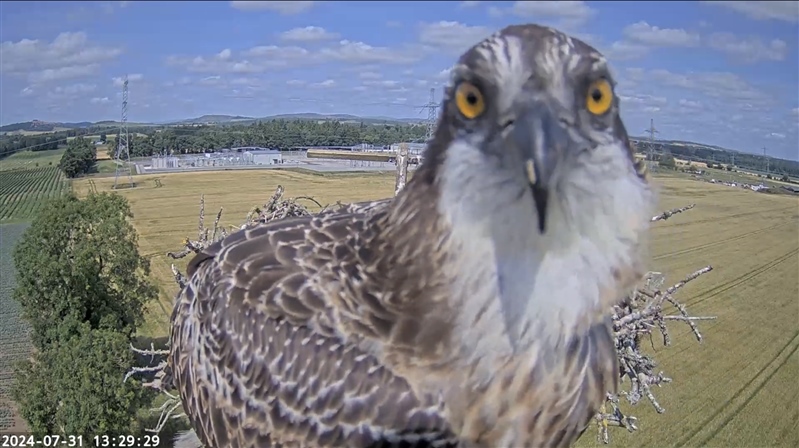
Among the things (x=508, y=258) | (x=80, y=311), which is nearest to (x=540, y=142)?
(x=508, y=258)

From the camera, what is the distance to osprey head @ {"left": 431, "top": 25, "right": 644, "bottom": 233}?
6.66ft

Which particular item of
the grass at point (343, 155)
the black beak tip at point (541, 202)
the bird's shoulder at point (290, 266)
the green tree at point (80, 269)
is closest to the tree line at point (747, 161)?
the grass at point (343, 155)

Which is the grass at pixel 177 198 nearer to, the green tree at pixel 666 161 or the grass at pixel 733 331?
the grass at pixel 733 331

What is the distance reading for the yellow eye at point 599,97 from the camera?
2.15 metres

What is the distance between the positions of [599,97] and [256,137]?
72.2ft

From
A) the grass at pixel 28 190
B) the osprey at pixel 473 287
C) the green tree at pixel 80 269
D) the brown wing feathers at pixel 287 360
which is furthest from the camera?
the green tree at pixel 80 269

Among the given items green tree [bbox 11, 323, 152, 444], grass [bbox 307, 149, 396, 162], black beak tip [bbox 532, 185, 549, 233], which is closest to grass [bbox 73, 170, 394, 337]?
grass [bbox 307, 149, 396, 162]

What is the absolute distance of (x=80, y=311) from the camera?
25.2 m

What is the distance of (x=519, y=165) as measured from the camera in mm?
2059

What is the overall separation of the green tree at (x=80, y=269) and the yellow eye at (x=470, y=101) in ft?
78.3

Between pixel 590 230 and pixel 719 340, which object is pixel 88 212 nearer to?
pixel 719 340

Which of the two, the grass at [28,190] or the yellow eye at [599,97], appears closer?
the yellow eye at [599,97]

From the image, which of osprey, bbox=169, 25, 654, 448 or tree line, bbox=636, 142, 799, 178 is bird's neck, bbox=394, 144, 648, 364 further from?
tree line, bbox=636, 142, 799, 178

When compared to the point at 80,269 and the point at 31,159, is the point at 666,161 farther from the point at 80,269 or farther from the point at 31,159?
the point at 80,269
